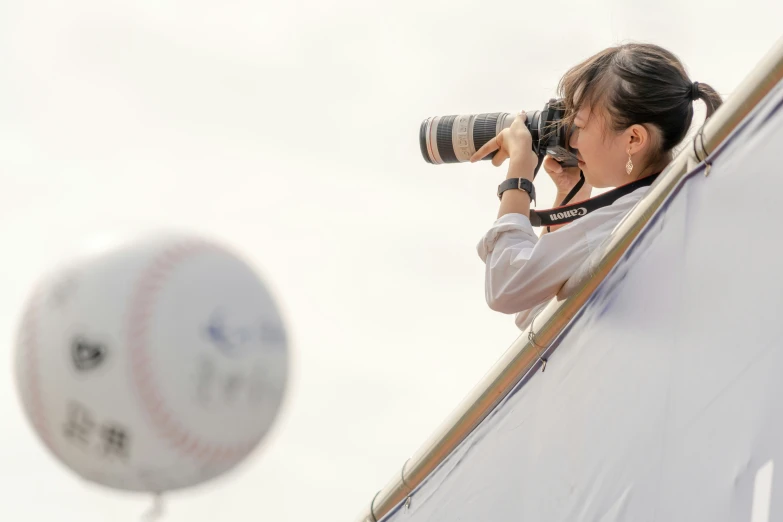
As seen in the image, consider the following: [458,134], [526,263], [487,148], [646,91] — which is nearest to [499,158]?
[487,148]

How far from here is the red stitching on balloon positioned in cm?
203

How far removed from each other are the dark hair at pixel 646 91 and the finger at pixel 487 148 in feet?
0.77

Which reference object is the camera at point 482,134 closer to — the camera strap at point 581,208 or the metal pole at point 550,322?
the camera strap at point 581,208

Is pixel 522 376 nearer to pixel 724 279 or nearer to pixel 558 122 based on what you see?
pixel 558 122

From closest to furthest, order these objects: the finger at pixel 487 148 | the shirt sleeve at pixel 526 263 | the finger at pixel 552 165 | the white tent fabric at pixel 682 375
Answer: the white tent fabric at pixel 682 375
the shirt sleeve at pixel 526 263
the finger at pixel 487 148
the finger at pixel 552 165

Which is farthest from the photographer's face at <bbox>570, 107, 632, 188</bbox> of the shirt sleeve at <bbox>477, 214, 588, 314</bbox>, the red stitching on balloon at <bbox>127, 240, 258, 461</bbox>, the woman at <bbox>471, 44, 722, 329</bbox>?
the red stitching on balloon at <bbox>127, 240, 258, 461</bbox>

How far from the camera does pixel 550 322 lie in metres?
1.96

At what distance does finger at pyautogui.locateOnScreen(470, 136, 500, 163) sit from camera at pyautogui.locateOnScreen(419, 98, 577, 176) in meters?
0.03

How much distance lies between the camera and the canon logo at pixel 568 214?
2070 millimetres

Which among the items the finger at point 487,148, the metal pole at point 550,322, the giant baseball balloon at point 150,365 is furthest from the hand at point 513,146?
the giant baseball balloon at point 150,365

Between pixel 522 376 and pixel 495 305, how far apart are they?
25cm

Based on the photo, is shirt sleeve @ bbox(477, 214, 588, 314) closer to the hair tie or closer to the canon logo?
the canon logo

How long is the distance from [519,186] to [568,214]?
0.13 m

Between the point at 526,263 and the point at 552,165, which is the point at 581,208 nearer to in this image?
the point at 526,263
